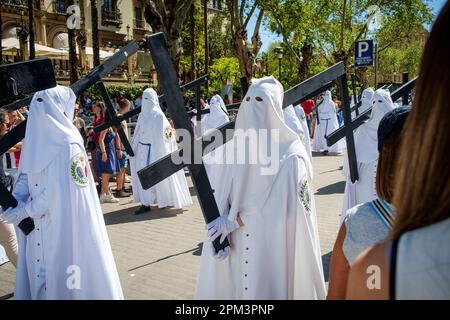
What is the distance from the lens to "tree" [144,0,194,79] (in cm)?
1546

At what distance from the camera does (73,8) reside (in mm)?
17938

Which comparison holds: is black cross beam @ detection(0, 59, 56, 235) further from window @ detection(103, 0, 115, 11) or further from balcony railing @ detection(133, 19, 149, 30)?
balcony railing @ detection(133, 19, 149, 30)

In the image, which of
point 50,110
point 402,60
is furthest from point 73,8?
point 402,60

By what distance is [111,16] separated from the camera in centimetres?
4844

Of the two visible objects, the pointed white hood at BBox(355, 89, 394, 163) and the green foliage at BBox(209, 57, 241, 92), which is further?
the green foliage at BBox(209, 57, 241, 92)

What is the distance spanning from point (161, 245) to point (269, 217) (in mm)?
3424

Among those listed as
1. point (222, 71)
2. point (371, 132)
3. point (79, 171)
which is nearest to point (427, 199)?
point (79, 171)

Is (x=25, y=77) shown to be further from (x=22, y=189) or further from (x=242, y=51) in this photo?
(x=242, y=51)

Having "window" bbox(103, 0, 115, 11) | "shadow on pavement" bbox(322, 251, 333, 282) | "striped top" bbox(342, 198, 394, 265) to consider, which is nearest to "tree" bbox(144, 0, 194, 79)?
"shadow on pavement" bbox(322, 251, 333, 282)

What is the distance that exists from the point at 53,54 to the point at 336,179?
67.5ft

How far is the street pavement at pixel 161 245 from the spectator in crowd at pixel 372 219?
305 cm

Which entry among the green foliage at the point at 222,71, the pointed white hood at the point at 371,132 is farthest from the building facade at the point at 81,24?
the pointed white hood at the point at 371,132

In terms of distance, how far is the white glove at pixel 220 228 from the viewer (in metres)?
3.13

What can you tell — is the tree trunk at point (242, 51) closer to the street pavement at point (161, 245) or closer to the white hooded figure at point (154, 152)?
the street pavement at point (161, 245)
